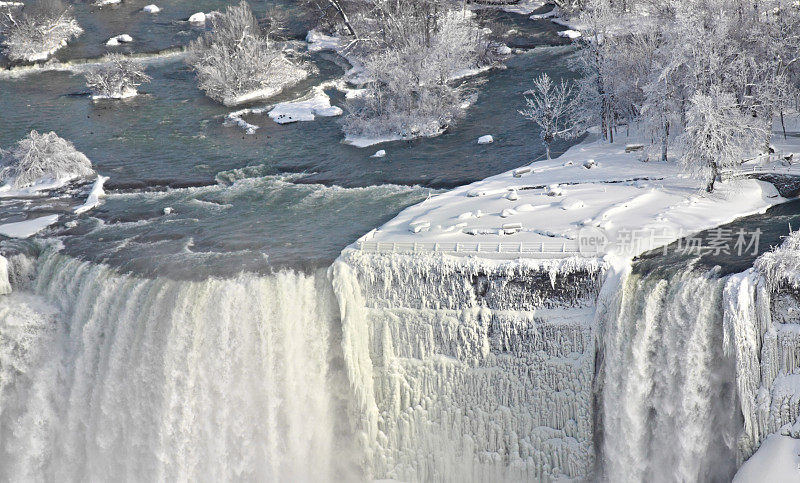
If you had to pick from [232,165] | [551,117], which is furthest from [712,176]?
[232,165]

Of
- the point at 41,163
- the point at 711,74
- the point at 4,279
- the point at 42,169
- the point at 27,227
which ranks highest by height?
the point at 711,74

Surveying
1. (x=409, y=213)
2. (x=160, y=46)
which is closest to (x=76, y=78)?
(x=160, y=46)

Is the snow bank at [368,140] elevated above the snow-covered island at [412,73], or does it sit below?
below

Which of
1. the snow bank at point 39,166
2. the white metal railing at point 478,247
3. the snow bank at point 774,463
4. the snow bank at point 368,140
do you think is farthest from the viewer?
the snow bank at point 368,140

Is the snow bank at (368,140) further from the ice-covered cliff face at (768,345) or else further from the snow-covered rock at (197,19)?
the snow-covered rock at (197,19)

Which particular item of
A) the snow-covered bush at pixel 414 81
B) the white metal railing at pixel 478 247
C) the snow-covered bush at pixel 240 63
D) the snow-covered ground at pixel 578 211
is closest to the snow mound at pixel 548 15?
the snow-covered bush at pixel 414 81

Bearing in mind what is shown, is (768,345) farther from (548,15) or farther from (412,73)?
(548,15)
